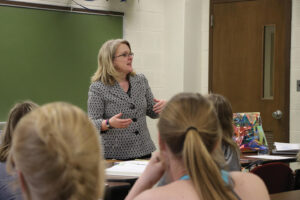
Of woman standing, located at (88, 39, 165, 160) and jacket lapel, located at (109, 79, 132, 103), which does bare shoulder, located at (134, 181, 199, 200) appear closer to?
woman standing, located at (88, 39, 165, 160)

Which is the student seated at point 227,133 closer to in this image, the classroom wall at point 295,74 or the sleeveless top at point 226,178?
the sleeveless top at point 226,178

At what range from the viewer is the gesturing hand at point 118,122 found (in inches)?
108

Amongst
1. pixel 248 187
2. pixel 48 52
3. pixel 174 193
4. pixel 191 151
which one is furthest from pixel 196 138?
pixel 48 52

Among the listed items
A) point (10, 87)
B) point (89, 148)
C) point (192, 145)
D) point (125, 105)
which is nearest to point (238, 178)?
point (192, 145)

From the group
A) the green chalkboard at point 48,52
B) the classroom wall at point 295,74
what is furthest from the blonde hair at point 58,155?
the classroom wall at point 295,74

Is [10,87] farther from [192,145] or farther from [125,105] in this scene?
[192,145]

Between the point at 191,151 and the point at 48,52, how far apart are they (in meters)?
3.20

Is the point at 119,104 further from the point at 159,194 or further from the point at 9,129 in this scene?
the point at 159,194

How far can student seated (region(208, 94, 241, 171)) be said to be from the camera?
2198 millimetres

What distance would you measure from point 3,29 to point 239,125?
222 centimetres

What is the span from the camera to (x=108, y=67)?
307 centimetres

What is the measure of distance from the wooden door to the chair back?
6.60 ft

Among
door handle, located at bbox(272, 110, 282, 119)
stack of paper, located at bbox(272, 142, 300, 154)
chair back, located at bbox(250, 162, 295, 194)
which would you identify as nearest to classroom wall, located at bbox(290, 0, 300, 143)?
door handle, located at bbox(272, 110, 282, 119)

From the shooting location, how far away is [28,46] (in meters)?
4.13
